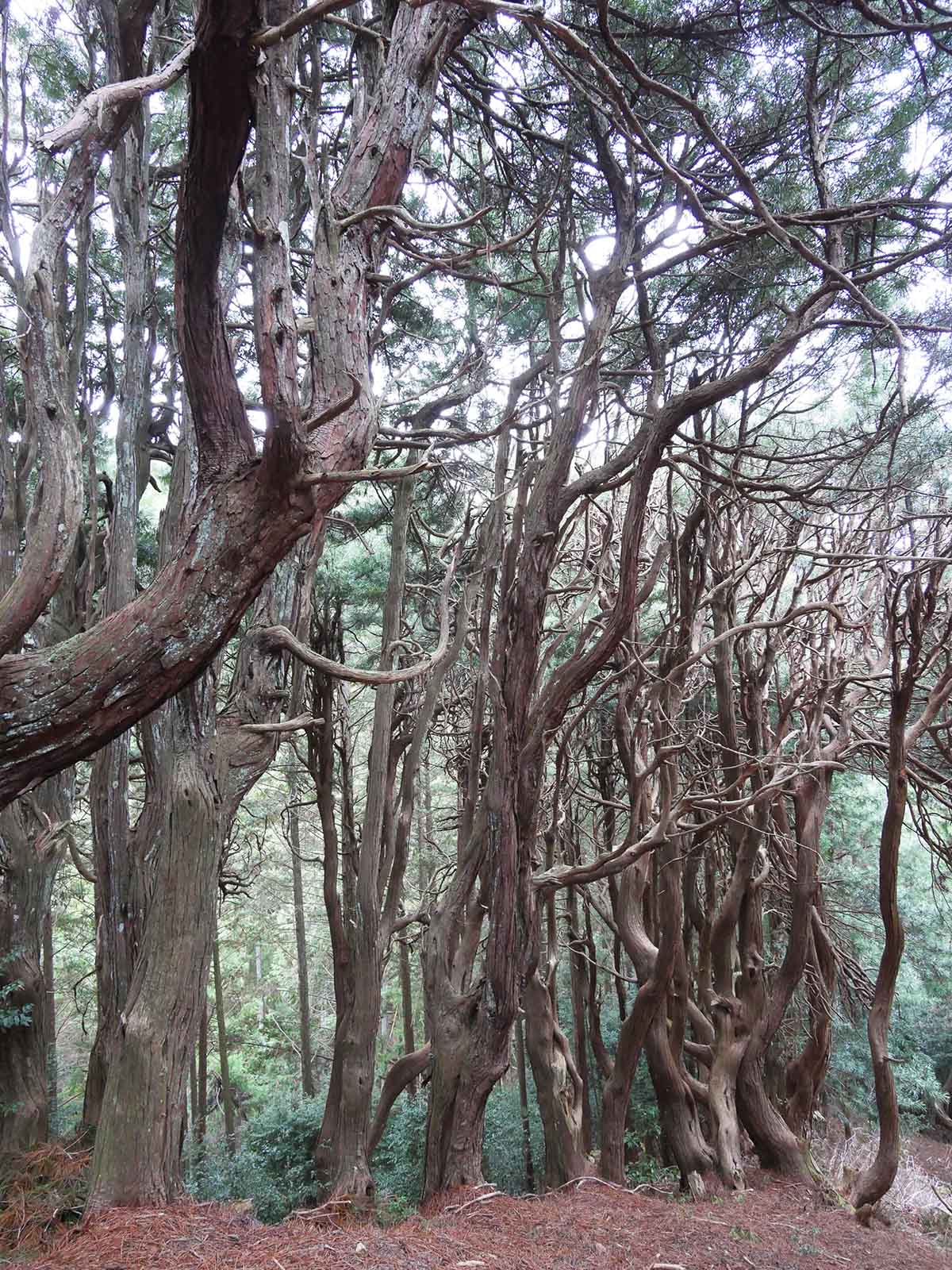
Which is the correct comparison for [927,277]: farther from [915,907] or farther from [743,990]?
[915,907]

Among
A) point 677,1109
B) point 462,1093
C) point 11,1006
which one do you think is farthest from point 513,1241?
Answer: point 11,1006

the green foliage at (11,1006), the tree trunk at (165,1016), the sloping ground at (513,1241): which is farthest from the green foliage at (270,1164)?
the tree trunk at (165,1016)

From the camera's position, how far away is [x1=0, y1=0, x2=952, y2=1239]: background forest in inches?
89.7

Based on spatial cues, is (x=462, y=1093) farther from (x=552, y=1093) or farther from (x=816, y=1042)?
(x=816, y=1042)

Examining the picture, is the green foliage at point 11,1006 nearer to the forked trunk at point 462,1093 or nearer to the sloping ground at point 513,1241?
the sloping ground at point 513,1241

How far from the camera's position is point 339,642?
7.80 m

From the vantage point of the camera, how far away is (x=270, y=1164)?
9.17 meters

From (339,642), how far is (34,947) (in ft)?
12.4

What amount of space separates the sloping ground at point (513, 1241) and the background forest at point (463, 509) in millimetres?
439

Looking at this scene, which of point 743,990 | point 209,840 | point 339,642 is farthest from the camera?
point 339,642

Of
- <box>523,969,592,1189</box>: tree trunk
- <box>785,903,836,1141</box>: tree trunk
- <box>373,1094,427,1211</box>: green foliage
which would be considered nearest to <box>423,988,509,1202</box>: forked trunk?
<box>523,969,592,1189</box>: tree trunk

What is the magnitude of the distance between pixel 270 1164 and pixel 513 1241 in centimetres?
702

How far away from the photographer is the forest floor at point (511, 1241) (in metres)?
2.87

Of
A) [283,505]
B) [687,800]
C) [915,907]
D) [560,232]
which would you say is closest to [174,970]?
[283,505]
